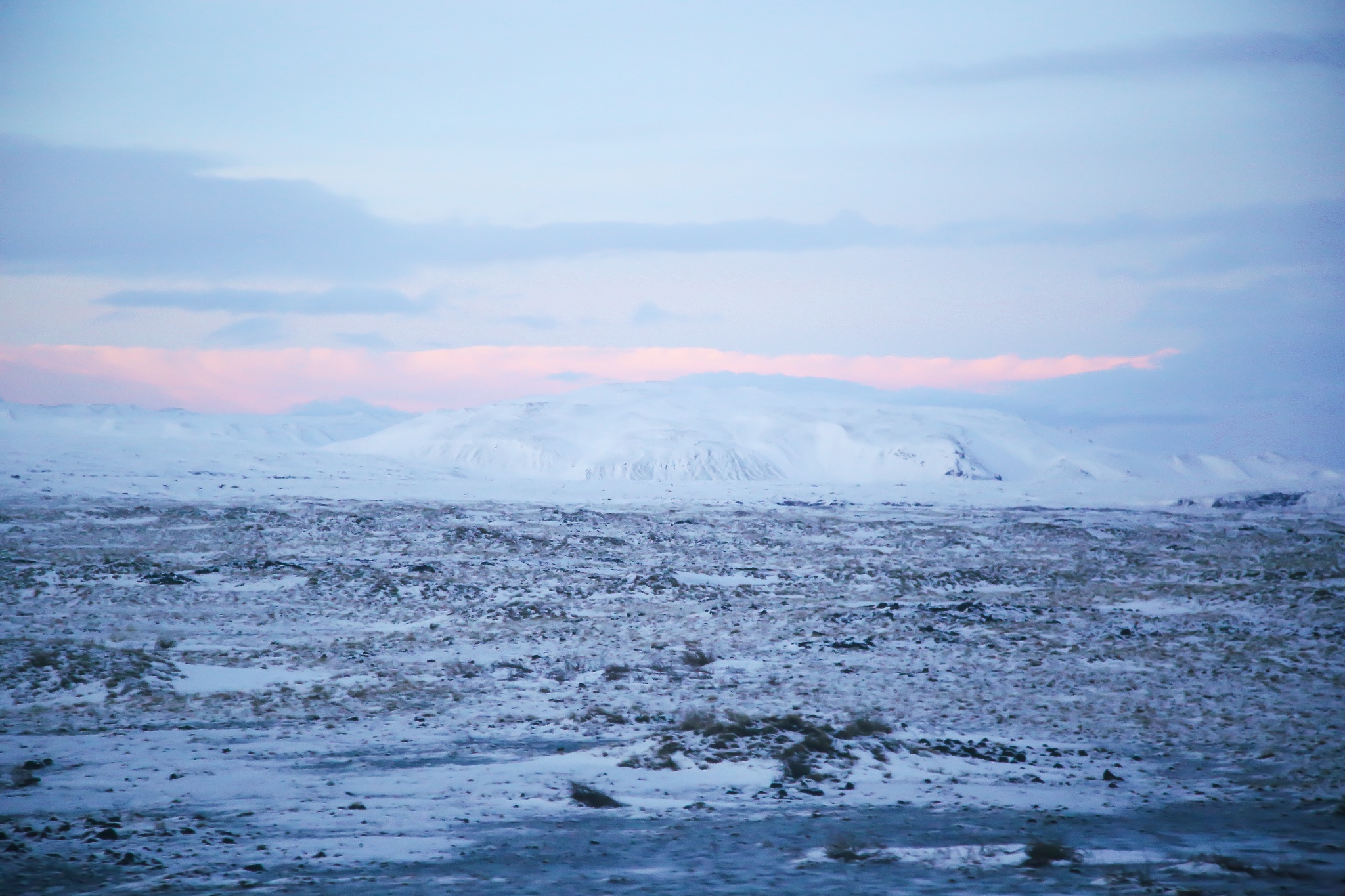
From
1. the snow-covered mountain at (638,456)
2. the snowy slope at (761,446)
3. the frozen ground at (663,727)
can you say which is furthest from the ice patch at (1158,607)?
the snowy slope at (761,446)

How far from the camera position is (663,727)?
13.8 metres

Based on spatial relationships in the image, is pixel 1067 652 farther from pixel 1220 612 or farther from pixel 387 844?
pixel 387 844

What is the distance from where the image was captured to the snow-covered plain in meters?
8.81

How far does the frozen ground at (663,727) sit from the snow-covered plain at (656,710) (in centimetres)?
7

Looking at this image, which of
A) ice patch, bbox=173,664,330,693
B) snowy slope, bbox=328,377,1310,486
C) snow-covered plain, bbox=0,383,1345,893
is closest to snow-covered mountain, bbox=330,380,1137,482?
snowy slope, bbox=328,377,1310,486

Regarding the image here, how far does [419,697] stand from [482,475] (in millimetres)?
81588

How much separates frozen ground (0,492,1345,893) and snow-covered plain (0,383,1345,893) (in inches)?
2.6

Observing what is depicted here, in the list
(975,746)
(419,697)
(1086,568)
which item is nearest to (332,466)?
(1086,568)

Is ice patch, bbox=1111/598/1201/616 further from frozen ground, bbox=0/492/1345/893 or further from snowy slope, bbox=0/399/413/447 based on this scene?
snowy slope, bbox=0/399/413/447

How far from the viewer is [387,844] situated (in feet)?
29.7

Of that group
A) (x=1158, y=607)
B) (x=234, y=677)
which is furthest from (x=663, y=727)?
(x=1158, y=607)

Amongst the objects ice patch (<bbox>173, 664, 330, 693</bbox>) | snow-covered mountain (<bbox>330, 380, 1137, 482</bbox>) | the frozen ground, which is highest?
snow-covered mountain (<bbox>330, 380, 1137, 482</bbox>)

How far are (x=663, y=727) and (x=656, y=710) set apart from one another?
1.20m

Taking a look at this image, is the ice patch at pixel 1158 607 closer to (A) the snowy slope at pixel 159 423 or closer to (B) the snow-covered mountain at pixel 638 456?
(B) the snow-covered mountain at pixel 638 456
